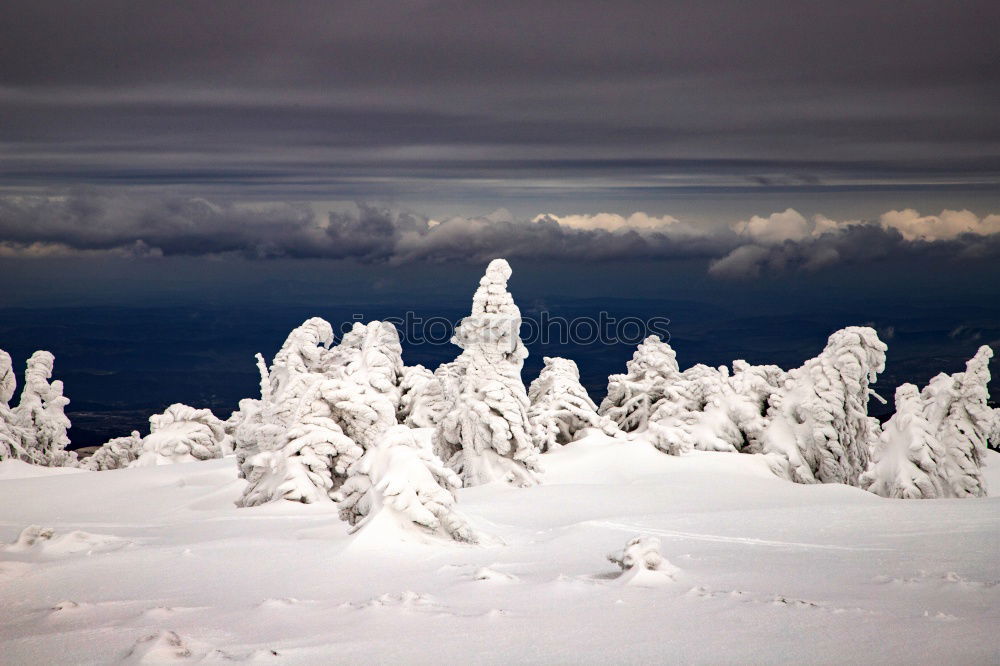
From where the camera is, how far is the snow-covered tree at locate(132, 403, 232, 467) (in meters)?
38.0

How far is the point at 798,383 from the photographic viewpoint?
96.1 feet

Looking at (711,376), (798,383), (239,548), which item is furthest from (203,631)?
(711,376)

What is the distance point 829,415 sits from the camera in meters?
28.2

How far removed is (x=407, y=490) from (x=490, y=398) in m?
12.6

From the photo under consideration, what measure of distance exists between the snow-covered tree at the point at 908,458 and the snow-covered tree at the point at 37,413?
124 ft

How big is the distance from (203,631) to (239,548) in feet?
15.0

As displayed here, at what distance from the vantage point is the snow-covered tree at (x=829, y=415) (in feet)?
91.8

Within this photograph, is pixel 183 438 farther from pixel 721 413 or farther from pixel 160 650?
pixel 160 650

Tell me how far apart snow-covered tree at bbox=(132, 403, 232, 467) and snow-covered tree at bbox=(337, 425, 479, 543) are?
2632 cm

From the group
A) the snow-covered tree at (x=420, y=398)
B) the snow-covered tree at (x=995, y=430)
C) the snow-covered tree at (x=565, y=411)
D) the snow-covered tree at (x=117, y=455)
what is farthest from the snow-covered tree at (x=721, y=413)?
the snow-covered tree at (x=117, y=455)

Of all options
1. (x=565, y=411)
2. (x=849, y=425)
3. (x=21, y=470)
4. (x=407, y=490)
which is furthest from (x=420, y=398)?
(x=407, y=490)

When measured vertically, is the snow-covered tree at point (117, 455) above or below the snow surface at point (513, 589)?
above

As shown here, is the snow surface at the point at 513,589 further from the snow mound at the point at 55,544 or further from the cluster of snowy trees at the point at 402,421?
the cluster of snowy trees at the point at 402,421

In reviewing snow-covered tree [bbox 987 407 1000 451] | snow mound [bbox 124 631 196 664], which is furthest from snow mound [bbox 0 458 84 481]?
snow-covered tree [bbox 987 407 1000 451]
